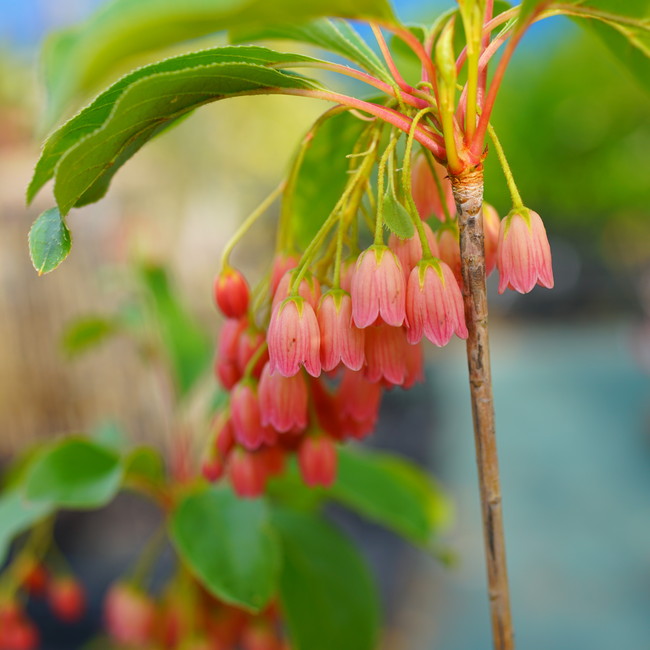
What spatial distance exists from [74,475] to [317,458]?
34 cm

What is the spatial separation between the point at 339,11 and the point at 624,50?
29cm

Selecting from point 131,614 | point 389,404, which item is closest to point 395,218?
point 131,614

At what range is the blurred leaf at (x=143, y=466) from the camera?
0.81m

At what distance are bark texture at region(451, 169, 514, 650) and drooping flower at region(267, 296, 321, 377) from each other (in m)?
0.09

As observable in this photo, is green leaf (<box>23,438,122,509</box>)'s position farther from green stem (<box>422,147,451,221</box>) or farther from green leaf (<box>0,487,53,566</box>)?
green stem (<box>422,147,451,221</box>)

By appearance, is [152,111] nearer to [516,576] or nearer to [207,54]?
[207,54]

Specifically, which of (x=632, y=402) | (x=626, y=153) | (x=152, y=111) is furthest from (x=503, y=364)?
(x=152, y=111)

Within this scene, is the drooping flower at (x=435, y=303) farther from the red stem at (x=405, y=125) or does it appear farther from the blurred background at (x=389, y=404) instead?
the blurred background at (x=389, y=404)

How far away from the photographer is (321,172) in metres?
0.61

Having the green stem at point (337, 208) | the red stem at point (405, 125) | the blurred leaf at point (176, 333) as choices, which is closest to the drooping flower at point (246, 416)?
the green stem at point (337, 208)

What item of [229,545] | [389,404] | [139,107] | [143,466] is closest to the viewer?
[139,107]

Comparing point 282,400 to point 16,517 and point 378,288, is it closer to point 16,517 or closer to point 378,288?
point 378,288

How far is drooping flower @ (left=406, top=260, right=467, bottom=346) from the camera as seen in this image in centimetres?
42

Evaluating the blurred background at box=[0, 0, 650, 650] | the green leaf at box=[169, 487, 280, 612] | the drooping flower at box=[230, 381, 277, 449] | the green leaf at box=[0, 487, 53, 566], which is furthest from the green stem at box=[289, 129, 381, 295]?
the green leaf at box=[0, 487, 53, 566]
